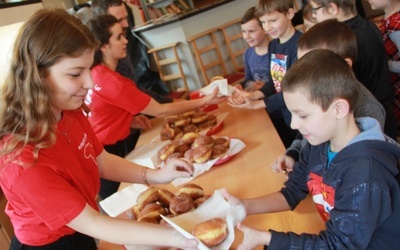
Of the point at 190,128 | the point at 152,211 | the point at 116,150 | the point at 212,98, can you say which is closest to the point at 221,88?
the point at 212,98

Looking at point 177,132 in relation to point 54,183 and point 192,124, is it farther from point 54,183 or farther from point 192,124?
point 54,183

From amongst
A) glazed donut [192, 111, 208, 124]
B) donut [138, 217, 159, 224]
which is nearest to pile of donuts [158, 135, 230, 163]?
glazed donut [192, 111, 208, 124]

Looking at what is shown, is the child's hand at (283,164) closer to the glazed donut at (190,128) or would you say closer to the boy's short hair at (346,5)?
the glazed donut at (190,128)

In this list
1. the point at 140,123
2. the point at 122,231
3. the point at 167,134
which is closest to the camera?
the point at 122,231

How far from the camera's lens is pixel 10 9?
2105mm

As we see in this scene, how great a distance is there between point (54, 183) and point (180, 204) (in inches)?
18.1

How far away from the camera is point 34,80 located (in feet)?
3.41

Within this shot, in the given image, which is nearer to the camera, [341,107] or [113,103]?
[341,107]

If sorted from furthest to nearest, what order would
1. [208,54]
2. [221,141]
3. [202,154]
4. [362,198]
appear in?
[208,54] < [221,141] < [202,154] < [362,198]

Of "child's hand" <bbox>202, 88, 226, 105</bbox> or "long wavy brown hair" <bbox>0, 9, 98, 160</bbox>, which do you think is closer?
"long wavy brown hair" <bbox>0, 9, 98, 160</bbox>

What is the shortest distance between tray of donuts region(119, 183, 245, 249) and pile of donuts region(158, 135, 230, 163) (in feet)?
1.02

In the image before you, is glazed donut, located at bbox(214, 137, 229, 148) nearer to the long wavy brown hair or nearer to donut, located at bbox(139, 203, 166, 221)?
donut, located at bbox(139, 203, 166, 221)

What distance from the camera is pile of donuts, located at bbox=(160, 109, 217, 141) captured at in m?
2.11

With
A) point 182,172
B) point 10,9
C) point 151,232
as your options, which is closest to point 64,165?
point 151,232
